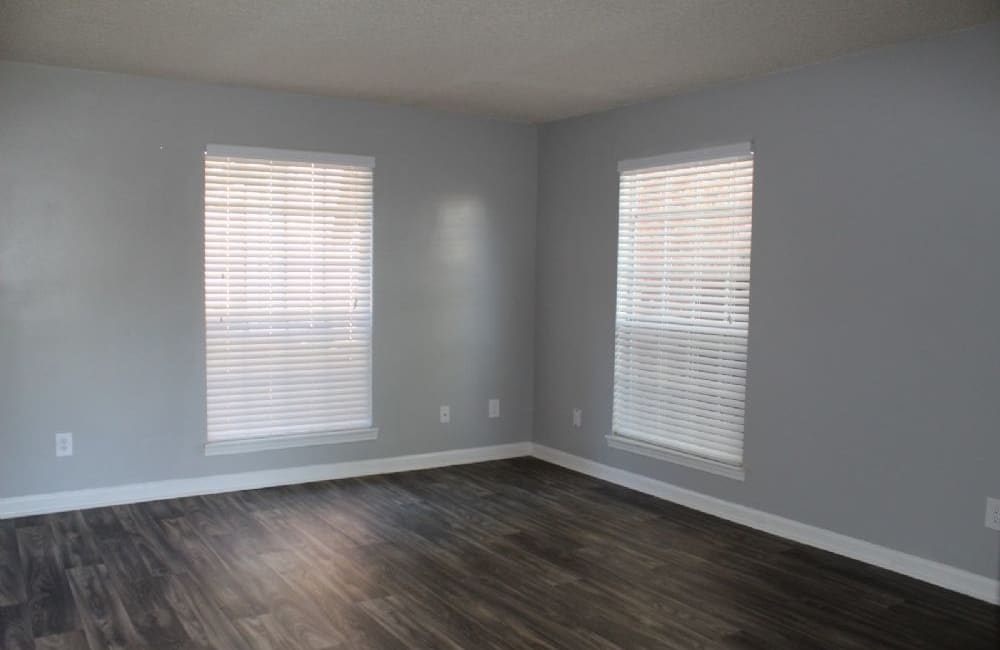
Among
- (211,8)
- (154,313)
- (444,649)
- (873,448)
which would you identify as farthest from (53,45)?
(873,448)

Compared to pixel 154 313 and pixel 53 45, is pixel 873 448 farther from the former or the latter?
pixel 53 45

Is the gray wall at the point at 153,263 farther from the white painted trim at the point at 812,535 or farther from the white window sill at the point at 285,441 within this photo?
the white painted trim at the point at 812,535

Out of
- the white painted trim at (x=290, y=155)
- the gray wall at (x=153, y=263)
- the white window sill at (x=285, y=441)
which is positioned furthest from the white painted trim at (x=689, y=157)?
the white window sill at (x=285, y=441)

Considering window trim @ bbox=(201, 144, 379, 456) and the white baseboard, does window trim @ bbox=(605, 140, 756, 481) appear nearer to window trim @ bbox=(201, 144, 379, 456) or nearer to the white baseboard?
the white baseboard

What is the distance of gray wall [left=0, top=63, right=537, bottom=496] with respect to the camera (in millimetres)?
4348

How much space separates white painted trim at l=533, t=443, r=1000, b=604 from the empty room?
0.05ft

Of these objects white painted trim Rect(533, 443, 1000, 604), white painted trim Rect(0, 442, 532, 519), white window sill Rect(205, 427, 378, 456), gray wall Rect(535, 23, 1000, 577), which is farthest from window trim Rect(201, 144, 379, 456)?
gray wall Rect(535, 23, 1000, 577)

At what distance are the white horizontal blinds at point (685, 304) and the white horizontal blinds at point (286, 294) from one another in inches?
66.8

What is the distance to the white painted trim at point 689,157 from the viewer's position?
442 centimetres

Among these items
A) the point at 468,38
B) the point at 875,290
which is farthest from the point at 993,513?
the point at 468,38

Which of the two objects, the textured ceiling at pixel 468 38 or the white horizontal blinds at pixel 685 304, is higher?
the textured ceiling at pixel 468 38

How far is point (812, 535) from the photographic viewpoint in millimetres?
4109

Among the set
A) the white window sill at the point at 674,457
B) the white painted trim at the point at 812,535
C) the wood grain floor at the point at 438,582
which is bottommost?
the wood grain floor at the point at 438,582

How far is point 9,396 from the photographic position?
4332 millimetres
